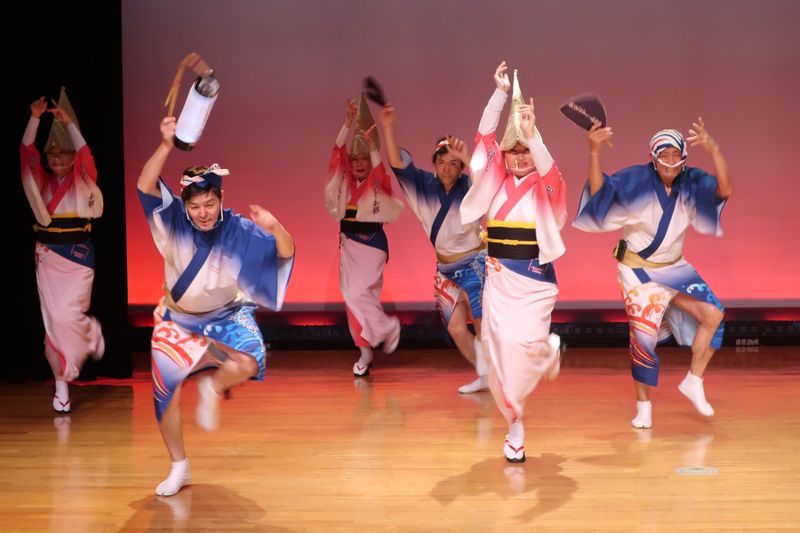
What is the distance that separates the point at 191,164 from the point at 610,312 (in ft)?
10.7

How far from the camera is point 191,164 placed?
7.45 meters

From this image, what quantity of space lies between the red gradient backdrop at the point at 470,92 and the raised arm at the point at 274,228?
346 cm

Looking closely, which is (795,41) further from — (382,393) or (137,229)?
(137,229)

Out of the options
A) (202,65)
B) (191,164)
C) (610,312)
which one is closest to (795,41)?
(610,312)

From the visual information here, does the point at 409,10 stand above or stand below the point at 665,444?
above

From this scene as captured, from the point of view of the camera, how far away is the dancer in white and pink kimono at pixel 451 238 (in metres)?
5.83

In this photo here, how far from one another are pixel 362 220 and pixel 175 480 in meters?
2.70

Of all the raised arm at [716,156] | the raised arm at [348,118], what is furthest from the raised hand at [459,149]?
the raised arm at [348,118]

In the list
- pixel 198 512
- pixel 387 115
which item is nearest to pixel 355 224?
pixel 387 115

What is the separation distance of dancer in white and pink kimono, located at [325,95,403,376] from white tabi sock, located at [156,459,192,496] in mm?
2404

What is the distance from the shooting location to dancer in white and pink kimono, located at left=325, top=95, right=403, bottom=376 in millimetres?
6441

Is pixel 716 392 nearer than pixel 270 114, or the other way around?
pixel 716 392

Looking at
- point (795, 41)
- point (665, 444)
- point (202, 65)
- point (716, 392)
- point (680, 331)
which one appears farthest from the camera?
point (795, 41)

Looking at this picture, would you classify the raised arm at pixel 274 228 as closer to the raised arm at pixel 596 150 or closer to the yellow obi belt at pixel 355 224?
the raised arm at pixel 596 150
